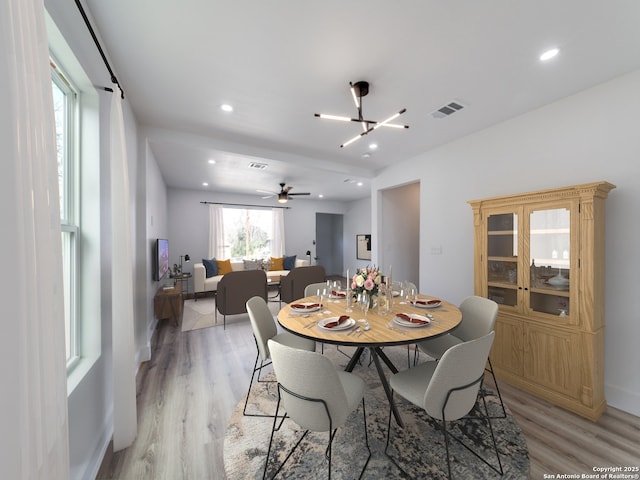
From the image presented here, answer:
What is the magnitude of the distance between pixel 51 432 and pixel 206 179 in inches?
215


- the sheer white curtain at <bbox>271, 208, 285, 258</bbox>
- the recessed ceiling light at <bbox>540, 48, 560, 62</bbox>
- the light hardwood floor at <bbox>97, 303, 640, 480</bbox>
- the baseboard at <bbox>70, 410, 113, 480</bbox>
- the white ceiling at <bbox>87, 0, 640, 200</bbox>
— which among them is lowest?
the light hardwood floor at <bbox>97, 303, 640, 480</bbox>

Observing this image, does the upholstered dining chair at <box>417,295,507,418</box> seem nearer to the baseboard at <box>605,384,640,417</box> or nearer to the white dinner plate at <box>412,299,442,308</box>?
the white dinner plate at <box>412,299,442,308</box>

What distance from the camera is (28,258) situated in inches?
29.8

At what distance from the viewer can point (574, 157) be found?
2.56 metres

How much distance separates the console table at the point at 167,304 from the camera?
14.2 feet

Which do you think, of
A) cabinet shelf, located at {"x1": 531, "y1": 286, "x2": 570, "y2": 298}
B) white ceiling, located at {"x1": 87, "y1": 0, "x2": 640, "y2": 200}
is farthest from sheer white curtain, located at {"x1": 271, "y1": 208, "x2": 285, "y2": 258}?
cabinet shelf, located at {"x1": 531, "y1": 286, "x2": 570, "y2": 298}

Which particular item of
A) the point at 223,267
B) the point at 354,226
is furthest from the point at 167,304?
the point at 354,226

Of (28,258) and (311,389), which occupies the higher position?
(28,258)

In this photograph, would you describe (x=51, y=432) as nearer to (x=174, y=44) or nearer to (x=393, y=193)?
(x=174, y=44)

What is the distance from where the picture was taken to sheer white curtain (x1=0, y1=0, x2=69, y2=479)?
0.69 meters

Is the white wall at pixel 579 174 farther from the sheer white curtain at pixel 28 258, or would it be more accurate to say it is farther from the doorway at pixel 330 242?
the doorway at pixel 330 242

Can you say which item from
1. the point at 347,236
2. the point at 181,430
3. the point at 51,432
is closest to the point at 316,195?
the point at 347,236

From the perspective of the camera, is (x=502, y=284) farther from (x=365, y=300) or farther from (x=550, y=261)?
(x=365, y=300)

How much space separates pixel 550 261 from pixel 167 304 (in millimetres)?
5110
